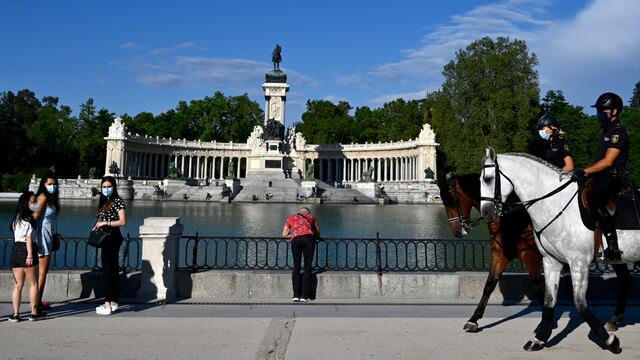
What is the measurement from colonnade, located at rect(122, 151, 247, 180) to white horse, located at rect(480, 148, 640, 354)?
3093 inches

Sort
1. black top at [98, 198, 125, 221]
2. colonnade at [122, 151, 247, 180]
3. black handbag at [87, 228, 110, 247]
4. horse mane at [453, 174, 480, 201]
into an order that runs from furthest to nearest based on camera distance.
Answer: colonnade at [122, 151, 247, 180], black top at [98, 198, 125, 221], black handbag at [87, 228, 110, 247], horse mane at [453, 174, 480, 201]

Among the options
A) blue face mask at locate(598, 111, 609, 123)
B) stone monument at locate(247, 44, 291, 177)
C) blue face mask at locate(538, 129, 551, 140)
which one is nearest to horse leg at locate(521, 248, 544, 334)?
blue face mask at locate(538, 129, 551, 140)

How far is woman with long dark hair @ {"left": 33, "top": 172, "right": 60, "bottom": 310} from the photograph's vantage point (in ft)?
26.9

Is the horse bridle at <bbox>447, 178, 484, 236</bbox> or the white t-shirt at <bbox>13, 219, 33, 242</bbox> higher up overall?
the horse bridle at <bbox>447, 178, 484, 236</bbox>

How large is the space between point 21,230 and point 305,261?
4.68 meters

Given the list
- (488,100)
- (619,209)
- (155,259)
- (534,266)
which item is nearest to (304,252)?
(155,259)

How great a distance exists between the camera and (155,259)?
9656 mm

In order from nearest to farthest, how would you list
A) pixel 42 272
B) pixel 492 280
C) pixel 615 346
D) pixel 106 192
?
pixel 615 346, pixel 492 280, pixel 42 272, pixel 106 192

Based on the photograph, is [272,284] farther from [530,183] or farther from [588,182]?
[588,182]

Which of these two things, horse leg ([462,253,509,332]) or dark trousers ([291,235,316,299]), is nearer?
horse leg ([462,253,509,332])

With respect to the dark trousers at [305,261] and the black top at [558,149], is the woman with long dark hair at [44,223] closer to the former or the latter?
the dark trousers at [305,261]

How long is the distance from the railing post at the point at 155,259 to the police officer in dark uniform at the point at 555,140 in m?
6.44

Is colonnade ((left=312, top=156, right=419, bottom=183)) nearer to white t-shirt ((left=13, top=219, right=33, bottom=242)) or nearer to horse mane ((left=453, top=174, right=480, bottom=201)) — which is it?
horse mane ((left=453, top=174, right=480, bottom=201))

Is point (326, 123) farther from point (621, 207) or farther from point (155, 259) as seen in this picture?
point (621, 207)
